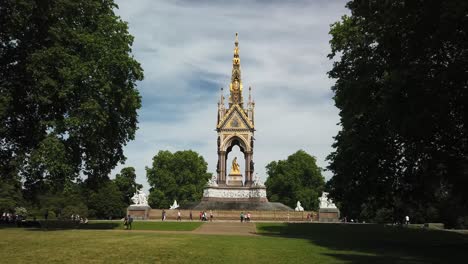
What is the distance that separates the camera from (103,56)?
3155cm

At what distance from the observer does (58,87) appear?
1181 inches

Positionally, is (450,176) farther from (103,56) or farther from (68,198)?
(68,198)

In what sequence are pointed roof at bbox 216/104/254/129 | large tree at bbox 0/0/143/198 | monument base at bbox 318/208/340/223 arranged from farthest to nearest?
pointed roof at bbox 216/104/254/129, monument base at bbox 318/208/340/223, large tree at bbox 0/0/143/198

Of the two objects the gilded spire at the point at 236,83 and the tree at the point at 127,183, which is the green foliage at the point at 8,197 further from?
the gilded spire at the point at 236,83

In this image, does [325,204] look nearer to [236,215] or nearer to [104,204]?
[236,215]

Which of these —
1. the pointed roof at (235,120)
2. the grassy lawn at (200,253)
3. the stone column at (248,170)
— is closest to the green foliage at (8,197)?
the pointed roof at (235,120)

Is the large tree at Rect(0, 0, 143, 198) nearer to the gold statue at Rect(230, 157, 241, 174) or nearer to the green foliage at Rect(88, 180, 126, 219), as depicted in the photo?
the gold statue at Rect(230, 157, 241, 174)

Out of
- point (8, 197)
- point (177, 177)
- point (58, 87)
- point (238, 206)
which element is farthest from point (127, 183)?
point (58, 87)

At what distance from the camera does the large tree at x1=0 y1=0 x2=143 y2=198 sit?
2928cm

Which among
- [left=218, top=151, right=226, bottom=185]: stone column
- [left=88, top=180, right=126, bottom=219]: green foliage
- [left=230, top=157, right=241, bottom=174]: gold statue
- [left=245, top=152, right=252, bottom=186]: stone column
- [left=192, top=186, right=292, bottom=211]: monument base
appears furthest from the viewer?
[left=88, top=180, right=126, bottom=219]: green foliage

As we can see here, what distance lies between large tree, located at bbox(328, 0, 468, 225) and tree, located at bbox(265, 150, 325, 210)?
63.8 m

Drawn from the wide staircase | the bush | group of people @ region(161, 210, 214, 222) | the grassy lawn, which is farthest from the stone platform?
the grassy lawn

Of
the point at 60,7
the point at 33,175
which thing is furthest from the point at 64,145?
the point at 60,7

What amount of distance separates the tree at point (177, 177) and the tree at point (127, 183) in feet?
12.2
